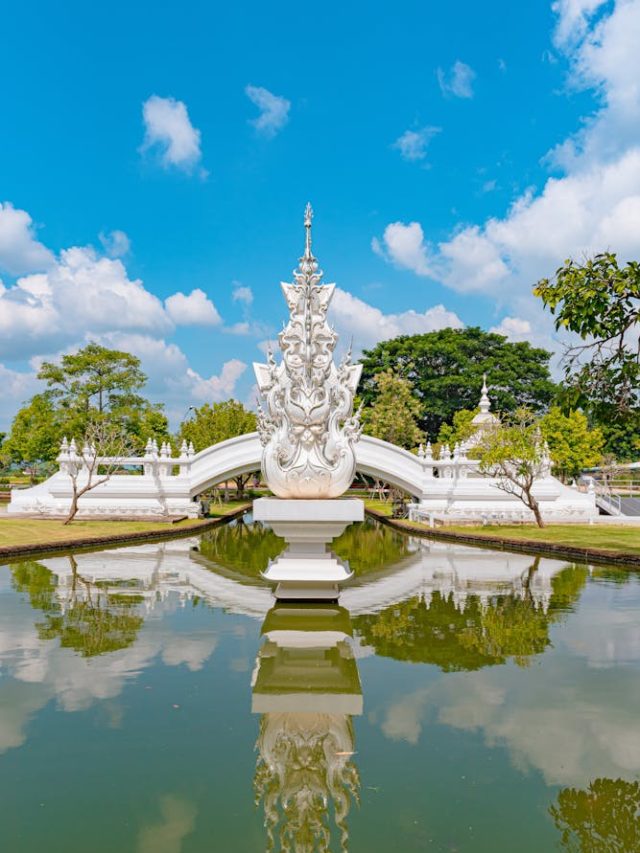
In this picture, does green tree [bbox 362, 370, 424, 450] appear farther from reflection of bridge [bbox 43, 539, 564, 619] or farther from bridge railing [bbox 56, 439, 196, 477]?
reflection of bridge [bbox 43, 539, 564, 619]

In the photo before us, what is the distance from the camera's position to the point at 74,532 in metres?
17.4

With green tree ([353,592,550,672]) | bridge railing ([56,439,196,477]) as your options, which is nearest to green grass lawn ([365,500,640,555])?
green tree ([353,592,550,672])

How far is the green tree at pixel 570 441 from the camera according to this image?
35.5 m

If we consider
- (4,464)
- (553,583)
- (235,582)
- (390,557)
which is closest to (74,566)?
(235,582)

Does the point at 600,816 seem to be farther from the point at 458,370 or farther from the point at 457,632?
the point at 458,370

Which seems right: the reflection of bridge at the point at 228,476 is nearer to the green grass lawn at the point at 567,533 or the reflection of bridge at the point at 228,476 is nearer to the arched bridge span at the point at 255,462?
the arched bridge span at the point at 255,462

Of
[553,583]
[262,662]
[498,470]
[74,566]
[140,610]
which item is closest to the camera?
[262,662]

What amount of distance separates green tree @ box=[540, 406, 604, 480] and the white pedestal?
28.7 metres

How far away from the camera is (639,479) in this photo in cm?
3878

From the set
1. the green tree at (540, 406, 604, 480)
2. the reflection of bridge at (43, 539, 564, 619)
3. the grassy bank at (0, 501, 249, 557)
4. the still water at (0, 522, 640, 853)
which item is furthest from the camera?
the green tree at (540, 406, 604, 480)

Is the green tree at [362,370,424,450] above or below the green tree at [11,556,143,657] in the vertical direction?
above

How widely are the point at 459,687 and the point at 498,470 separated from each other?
15.9 metres

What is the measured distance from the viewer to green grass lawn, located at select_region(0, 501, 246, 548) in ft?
50.4

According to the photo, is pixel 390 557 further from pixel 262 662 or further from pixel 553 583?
pixel 262 662
